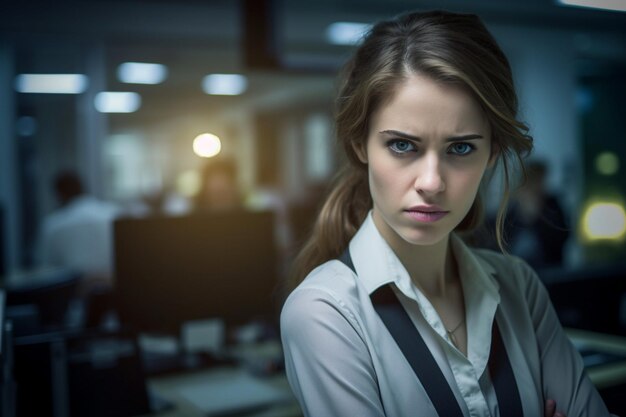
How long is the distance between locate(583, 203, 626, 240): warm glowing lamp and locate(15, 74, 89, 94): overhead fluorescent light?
558cm

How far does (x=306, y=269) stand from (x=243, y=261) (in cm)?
93

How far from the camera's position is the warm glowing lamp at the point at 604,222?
279 inches

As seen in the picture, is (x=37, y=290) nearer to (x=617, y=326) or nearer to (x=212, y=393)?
(x=212, y=393)

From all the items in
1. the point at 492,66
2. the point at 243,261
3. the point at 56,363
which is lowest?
the point at 56,363

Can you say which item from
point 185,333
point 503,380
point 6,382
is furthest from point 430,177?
point 185,333

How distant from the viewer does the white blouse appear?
41.4 inches

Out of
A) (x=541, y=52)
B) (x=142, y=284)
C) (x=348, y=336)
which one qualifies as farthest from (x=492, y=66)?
(x=541, y=52)

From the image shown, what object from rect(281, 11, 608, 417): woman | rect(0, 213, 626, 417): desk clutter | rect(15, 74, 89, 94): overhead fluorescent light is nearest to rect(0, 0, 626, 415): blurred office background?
rect(15, 74, 89, 94): overhead fluorescent light

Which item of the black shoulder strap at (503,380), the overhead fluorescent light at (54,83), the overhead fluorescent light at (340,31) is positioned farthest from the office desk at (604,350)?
Answer: the overhead fluorescent light at (54,83)

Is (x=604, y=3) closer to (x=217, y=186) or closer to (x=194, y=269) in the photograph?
(x=194, y=269)

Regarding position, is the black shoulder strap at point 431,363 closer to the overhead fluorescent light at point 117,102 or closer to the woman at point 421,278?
Answer: the woman at point 421,278

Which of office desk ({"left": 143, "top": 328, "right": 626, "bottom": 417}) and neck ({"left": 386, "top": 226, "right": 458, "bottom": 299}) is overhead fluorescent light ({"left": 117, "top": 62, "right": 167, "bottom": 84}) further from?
neck ({"left": 386, "top": 226, "right": 458, "bottom": 299})

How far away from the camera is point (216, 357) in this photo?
86.5 inches

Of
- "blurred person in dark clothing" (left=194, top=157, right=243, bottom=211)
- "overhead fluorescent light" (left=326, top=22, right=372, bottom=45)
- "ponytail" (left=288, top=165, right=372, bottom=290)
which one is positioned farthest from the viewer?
"overhead fluorescent light" (left=326, top=22, right=372, bottom=45)
